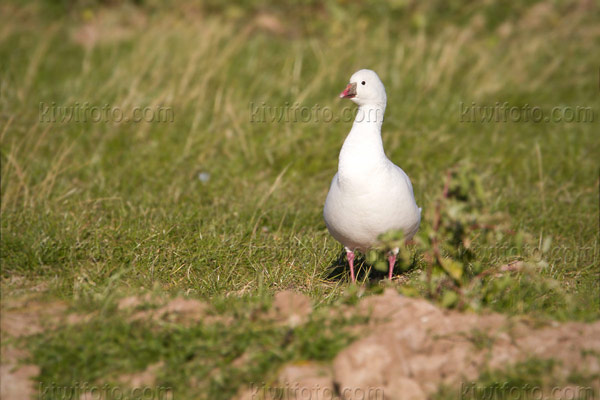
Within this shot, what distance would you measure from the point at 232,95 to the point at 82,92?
160cm

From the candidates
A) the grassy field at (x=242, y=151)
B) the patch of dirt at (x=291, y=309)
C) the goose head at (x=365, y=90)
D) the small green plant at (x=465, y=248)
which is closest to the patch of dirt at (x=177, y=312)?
the grassy field at (x=242, y=151)

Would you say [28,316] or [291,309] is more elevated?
[291,309]

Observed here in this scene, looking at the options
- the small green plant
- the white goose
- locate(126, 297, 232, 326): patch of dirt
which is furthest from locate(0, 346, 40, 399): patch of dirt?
the white goose

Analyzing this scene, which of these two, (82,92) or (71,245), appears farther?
(82,92)

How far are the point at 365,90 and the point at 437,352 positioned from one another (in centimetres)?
176

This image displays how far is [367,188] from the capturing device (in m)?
3.73

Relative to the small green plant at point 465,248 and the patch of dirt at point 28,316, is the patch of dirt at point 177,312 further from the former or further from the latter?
the small green plant at point 465,248

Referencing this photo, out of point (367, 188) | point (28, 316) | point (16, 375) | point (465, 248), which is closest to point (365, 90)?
point (367, 188)

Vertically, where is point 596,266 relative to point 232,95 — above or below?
below

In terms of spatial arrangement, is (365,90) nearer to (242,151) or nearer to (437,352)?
(437,352)

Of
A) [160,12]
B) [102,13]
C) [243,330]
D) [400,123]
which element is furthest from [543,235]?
[102,13]

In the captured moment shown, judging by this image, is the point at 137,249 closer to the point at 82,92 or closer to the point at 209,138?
the point at 209,138

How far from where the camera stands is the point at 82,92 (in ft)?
22.4

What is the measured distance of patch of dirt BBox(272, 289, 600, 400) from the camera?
2.80 m
